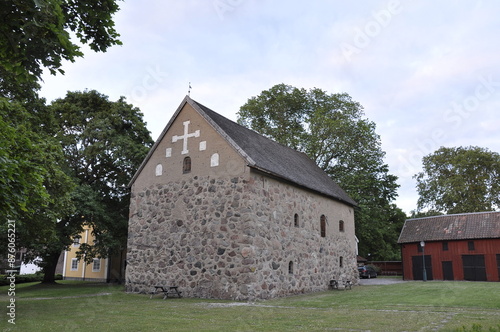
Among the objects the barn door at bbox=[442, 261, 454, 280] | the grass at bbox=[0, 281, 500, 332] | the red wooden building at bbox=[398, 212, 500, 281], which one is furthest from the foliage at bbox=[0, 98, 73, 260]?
Answer: the barn door at bbox=[442, 261, 454, 280]

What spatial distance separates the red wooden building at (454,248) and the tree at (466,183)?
9754 mm

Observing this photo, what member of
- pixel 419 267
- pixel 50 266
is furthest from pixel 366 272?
pixel 50 266

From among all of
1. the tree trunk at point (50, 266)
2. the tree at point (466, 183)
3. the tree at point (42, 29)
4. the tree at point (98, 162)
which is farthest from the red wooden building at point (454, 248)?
the tree at point (42, 29)

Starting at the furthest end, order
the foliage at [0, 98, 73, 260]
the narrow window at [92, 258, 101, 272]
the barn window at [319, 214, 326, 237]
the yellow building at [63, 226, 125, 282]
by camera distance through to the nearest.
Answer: the narrow window at [92, 258, 101, 272]
the yellow building at [63, 226, 125, 282]
the barn window at [319, 214, 326, 237]
the foliage at [0, 98, 73, 260]

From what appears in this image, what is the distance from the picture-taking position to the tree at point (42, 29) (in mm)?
6293

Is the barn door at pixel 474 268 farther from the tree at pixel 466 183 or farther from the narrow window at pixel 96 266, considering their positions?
the narrow window at pixel 96 266

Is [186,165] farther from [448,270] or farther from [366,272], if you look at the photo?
[366,272]

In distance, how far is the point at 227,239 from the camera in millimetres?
16016

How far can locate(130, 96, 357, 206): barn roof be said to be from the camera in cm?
1698

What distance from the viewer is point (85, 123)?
1043 inches

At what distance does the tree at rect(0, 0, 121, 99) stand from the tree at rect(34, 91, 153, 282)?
17.4m

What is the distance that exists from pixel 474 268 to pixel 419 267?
13.0ft

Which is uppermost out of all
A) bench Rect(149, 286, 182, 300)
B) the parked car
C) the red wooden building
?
the red wooden building

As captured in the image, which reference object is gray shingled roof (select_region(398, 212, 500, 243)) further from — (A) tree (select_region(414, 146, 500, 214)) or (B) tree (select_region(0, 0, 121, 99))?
(B) tree (select_region(0, 0, 121, 99))
